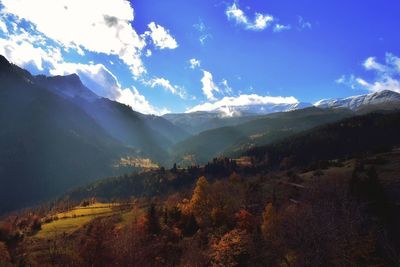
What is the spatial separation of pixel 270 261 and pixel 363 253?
15.7m

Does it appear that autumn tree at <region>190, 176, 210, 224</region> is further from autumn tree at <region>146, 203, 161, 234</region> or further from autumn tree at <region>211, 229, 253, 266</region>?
autumn tree at <region>211, 229, 253, 266</region>

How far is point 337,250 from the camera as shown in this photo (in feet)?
163

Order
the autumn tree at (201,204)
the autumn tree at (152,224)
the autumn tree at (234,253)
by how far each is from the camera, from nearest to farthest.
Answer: the autumn tree at (234,253), the autumn tree at (152,224), the autumn tree at (201,204)

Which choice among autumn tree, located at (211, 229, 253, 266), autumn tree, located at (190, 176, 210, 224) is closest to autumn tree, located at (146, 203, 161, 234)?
autumn tree, located at (190, 176, 210, 224)

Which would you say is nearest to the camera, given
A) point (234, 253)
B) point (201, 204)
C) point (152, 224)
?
point (234, 253)

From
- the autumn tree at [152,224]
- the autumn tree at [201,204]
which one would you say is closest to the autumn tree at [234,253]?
the autumn tree at [152,224]

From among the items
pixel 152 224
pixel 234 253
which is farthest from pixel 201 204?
pixel 234 253

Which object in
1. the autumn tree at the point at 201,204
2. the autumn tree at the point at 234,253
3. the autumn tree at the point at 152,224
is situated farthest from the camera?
the autumn tree at the point at 201,204

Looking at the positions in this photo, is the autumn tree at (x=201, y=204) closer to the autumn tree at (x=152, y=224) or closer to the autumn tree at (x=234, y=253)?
the autumn tree at (x=152, y=224)

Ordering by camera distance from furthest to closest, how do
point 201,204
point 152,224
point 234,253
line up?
point 201,204, point 152,224, point 234,253

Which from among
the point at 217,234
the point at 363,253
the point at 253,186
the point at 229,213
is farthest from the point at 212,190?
the point at 363,253

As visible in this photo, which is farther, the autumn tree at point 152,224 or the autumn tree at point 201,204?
the autumn tree at point 201,204

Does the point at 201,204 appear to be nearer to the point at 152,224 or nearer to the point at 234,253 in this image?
the point at 152,224

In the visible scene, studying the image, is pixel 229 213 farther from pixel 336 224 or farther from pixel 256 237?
pixel 336 224
